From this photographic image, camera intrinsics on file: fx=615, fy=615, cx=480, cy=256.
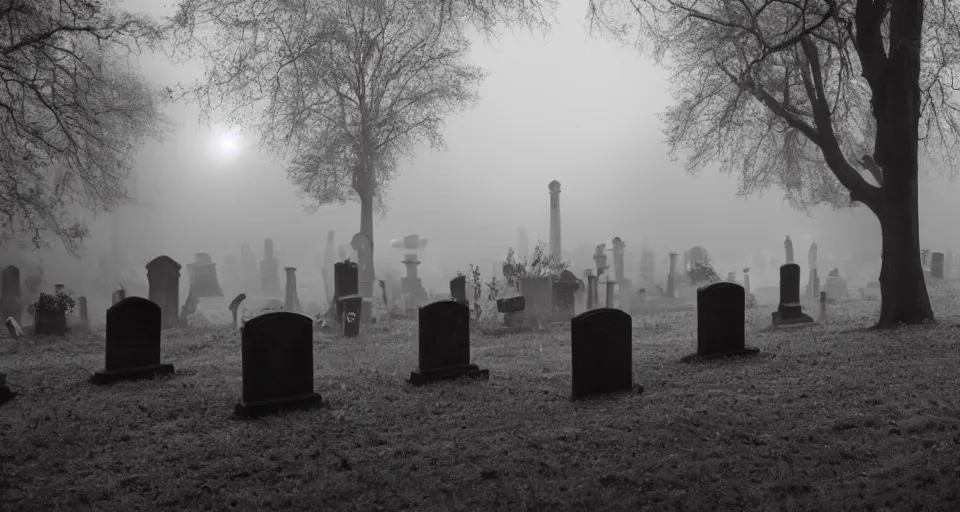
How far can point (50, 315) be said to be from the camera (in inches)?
549

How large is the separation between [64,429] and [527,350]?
7.23 metres

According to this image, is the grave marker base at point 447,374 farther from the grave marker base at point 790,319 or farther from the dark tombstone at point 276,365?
the grave marker base at point 790,319

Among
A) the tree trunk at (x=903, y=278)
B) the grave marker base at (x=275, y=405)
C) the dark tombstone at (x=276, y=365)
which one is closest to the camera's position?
the grave marker base at (x=275, y=405)

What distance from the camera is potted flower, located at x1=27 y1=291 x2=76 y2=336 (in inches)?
545

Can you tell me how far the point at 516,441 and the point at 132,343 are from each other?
5788 mm

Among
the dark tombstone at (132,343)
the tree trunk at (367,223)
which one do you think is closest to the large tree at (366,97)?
the tree trunk at (367,223)

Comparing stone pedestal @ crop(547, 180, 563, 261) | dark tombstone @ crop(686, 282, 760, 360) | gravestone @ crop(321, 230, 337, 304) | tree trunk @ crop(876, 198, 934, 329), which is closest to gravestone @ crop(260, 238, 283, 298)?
gravestone @ crop(321, 230, 337, 304)

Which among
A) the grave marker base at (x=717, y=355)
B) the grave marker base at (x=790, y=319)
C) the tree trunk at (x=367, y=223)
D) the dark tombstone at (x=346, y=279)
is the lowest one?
the grave marker base at (x=717, y=355)

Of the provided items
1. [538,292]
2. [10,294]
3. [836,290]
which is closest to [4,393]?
[538,292]

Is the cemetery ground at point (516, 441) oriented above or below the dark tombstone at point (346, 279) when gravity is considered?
below

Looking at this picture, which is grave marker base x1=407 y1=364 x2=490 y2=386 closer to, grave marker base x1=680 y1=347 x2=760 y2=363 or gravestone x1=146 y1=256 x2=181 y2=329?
grave marker base x1=680 y1=347 x2=760 y2=363

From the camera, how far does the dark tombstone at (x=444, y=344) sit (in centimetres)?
769

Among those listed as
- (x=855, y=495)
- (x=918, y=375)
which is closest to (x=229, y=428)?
(x=855, y=495)

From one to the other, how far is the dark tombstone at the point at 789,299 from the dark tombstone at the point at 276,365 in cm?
1038
